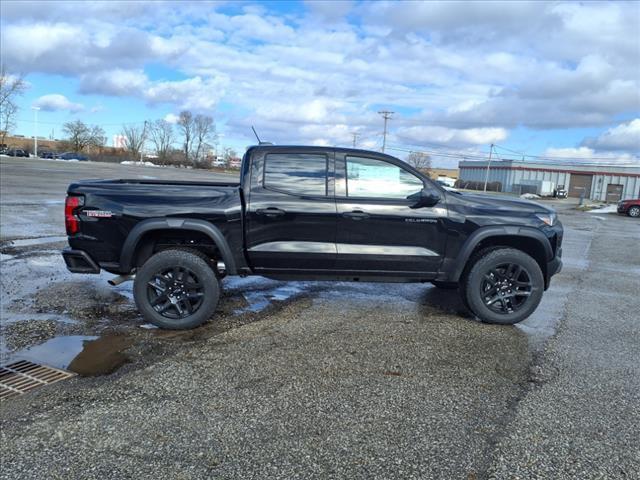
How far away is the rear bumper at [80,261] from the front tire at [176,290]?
1.48ft

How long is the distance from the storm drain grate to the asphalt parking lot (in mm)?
148

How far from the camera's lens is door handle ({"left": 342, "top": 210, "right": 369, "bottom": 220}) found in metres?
5.21

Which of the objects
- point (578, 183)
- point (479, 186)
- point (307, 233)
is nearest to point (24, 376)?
point (307, 233)

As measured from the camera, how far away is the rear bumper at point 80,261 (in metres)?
5.07

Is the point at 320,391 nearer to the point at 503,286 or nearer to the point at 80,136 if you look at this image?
the point at 503,286

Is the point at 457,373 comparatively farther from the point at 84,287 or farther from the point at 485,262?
the point at 84,287

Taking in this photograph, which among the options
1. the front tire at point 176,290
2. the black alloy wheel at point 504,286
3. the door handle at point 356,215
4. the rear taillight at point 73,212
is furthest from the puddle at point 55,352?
the black alloy wheel at point 504,286

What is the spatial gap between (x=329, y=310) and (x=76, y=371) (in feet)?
9.15

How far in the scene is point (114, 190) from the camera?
16.6ft

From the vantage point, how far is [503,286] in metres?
5.51

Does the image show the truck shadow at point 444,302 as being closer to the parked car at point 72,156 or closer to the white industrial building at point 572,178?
the white industrial building at point 572,178

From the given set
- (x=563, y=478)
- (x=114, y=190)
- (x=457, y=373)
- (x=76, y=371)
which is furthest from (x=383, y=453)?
(x=114, y=190)

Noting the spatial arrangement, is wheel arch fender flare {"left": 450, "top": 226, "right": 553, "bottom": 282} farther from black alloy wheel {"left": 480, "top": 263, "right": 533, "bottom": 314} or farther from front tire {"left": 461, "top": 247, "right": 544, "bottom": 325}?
black alloy wheel {"left": 480, "top": 263, "right": 533, "bottom": 314}

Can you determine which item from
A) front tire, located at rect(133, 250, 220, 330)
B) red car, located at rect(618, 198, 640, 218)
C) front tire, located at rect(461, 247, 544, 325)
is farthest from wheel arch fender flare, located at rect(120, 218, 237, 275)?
red car, located at rect(618, 198, 640, 218)
